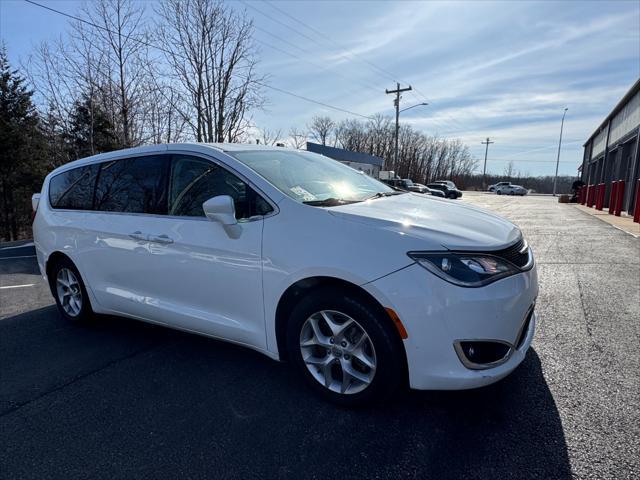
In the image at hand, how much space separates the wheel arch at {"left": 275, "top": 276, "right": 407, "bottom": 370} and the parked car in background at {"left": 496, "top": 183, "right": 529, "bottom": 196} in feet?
200

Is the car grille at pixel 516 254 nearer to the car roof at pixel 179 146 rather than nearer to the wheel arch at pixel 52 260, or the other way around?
the car roof at pixel 179 146

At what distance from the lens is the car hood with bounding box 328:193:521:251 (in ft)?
7.23

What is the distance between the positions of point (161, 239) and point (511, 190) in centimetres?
6180

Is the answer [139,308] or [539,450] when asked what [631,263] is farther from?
[139,308]

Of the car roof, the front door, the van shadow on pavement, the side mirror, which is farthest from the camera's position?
the car roof

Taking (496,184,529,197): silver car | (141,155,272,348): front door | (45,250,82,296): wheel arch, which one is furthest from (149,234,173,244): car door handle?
(496,184,529,197): silver car

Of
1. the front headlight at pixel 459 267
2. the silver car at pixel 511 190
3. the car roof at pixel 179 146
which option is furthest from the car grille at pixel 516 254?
the silver car at pixel 511 190

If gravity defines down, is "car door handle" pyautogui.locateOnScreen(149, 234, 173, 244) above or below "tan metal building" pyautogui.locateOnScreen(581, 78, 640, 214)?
below

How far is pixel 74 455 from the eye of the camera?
6.95 ft

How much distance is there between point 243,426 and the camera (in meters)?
2.32

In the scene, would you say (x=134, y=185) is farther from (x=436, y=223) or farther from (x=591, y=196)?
(x=591, y=196)

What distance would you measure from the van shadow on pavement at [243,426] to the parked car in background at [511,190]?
59.7m

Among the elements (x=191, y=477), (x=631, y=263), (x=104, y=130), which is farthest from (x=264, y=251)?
(x=104, y=130)

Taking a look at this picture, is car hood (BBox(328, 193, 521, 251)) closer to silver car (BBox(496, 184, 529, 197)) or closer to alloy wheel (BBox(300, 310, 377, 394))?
alloy wheel (BBox(300, 310, 377, 394))
